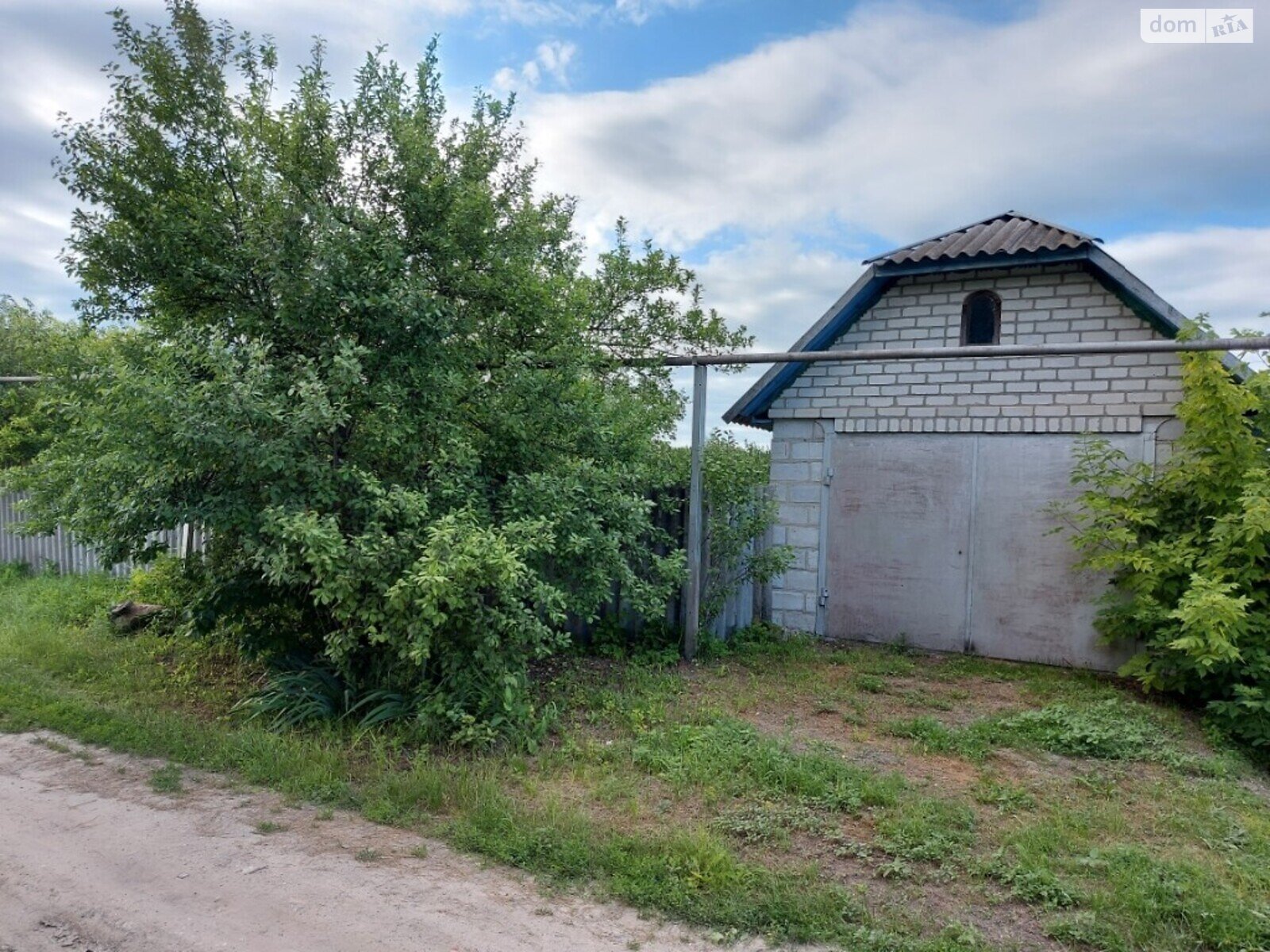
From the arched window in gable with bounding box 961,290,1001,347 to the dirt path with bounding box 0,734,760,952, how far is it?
640 centimetres

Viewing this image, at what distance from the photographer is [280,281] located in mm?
5395

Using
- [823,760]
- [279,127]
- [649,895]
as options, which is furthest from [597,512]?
[279,127]

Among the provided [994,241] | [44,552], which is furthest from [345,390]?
[44,552]

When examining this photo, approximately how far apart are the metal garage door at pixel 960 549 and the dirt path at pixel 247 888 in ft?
17.7

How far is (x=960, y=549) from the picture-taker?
25.0 ft

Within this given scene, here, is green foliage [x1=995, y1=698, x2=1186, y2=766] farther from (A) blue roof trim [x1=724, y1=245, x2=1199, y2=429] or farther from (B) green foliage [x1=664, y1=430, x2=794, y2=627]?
(A) blue roof trim [x1=724, y1=245, x2=1199, y2=429]

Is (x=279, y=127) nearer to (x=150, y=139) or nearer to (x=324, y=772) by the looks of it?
(x=150, y=139)

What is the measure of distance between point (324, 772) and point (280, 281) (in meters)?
3.14

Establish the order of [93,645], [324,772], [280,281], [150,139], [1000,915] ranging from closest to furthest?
[1000,915] → [324,772] → [280,281] → [150,139] → [93,645]

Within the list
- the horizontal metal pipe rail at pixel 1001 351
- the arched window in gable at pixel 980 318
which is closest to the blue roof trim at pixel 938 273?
the arched window in gable at pixel 980 318

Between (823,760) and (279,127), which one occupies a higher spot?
(279,127)

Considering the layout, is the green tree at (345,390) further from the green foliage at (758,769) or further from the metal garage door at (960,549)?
the metal garage door at (960,549)

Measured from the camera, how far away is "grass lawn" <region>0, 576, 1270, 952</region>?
315 cm

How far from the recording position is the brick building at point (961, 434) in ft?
23.4
